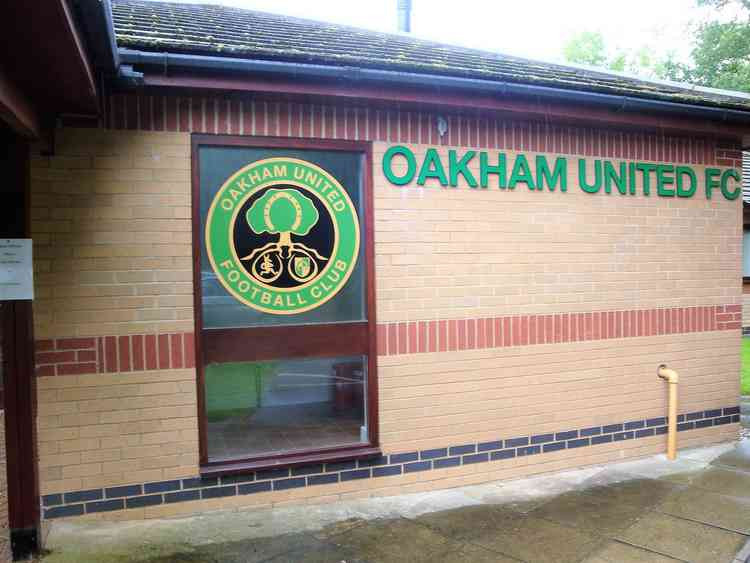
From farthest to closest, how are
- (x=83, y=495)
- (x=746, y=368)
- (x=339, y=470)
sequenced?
(x=746, y=368) → (x=339, y=470) → (x=83, y=495)

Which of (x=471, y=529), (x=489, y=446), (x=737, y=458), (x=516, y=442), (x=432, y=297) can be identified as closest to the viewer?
(x=471, y=529)

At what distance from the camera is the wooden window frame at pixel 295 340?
4879 millimetres

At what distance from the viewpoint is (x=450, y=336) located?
221 inches

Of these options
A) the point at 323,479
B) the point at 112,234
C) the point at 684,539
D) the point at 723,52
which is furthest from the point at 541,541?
the point at 723,52

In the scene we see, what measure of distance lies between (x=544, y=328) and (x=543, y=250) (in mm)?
718

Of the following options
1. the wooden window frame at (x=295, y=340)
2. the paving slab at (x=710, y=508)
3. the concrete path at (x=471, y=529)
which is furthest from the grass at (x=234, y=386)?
the paving slab at (x=710, y=508)

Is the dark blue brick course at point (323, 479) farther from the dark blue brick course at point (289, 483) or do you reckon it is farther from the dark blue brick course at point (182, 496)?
the dark blue brick course at point (182, 496)

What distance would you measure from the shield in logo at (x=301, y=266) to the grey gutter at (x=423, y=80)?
1.38m

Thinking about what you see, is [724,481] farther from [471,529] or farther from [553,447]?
[471,529]

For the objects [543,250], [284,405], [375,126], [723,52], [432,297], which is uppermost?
[723,52]

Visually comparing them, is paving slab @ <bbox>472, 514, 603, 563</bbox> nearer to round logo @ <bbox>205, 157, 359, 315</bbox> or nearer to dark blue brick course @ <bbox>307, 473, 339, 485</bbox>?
dark blue brick course @ <bbox>307, 473, 339, 485</bbox>

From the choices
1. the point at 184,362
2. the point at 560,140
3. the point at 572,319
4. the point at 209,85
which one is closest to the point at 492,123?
the point at 560,140

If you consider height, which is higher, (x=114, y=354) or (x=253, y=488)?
(x=114, y=354)

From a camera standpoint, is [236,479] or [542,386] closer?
[236,479]
